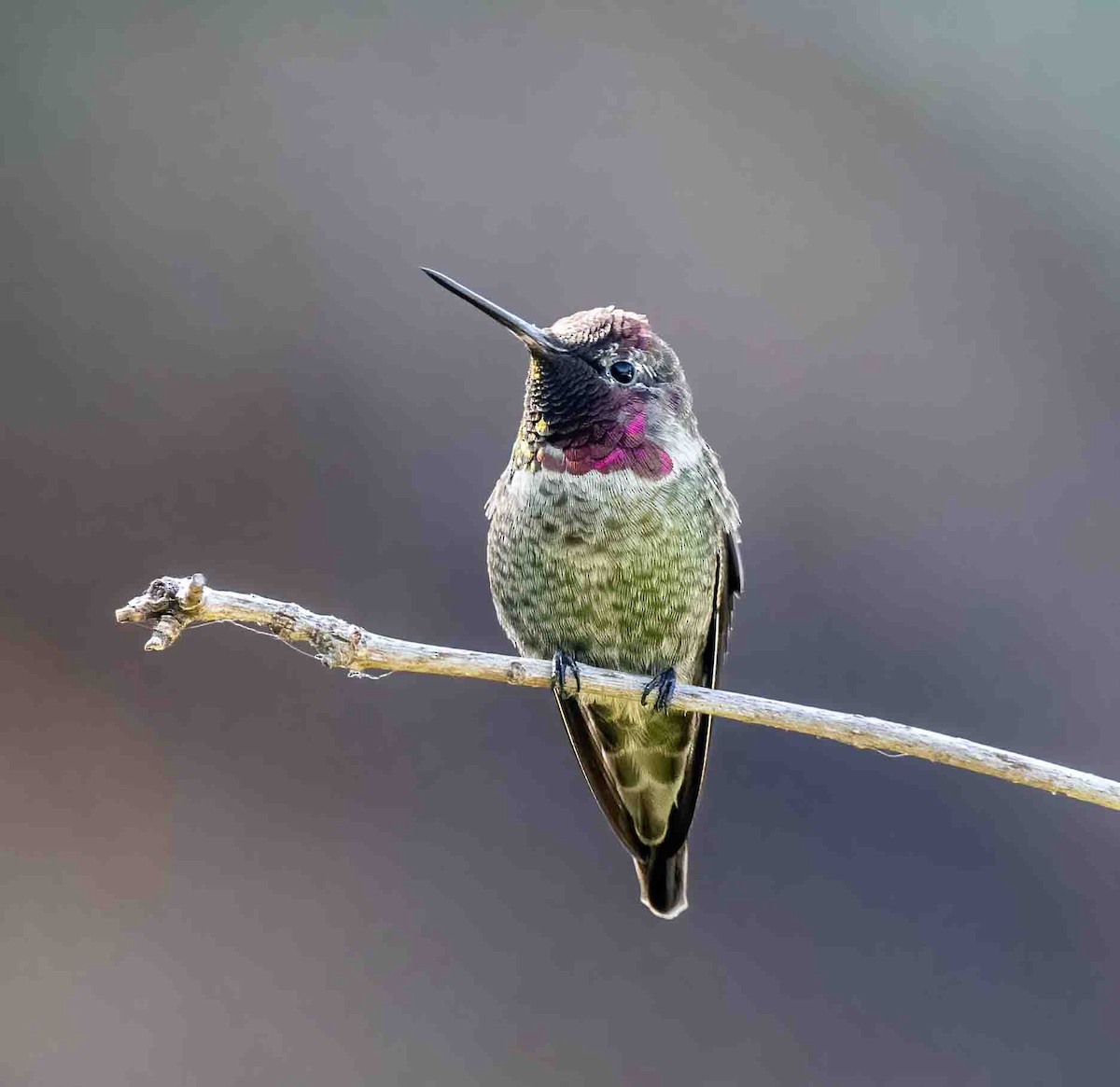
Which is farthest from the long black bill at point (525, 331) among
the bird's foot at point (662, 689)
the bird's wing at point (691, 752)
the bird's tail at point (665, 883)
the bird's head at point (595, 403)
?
the bird's tail at point (665, 883)

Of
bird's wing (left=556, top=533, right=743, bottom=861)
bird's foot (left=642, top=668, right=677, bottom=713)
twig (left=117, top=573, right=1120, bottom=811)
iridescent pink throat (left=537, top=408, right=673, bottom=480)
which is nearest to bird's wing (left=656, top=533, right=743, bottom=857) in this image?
bird's wing (left=556, top=533, right=743, bottom=861)

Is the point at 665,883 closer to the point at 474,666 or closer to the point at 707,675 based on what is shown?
the point at 707,675

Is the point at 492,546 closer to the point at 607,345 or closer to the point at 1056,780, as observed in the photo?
the point at 607,345

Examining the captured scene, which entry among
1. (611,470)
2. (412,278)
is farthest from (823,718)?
(412,278)

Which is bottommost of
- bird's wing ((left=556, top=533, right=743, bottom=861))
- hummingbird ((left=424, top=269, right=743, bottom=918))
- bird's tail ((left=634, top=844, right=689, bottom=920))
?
bird's tail ((left=634, top=844, right=689, bottom=920))

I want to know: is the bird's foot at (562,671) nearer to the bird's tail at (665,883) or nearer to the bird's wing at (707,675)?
the bird's wing at (707,675)

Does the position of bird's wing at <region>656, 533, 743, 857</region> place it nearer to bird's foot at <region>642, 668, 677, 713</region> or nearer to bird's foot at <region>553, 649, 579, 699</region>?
bird's foot at <region>642, 668, 677, 713</region>
